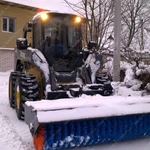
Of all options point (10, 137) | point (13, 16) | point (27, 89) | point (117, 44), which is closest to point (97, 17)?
point (117, 44)

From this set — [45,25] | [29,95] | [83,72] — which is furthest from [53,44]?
[29,95]

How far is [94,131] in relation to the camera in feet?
13.5

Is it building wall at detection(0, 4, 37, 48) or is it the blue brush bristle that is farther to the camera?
building wall at detection(0, 4, 37, 48)

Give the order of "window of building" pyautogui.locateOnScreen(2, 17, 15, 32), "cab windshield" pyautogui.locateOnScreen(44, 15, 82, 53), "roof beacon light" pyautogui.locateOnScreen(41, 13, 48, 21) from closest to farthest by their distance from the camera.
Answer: "roof beacon light" pyautogui.locateOnScreen(41, 13, 48, 21) → "cab windshield" pyautogui.locateOnScreen(44, 15, 82, 53) → "window of building" pyautogui.locateOnScreen(2, 17, 15, 32)

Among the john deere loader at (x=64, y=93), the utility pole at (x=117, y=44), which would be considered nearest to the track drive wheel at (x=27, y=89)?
the john deere loader at (x=64, y=93)

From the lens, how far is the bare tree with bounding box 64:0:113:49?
36.4 feet

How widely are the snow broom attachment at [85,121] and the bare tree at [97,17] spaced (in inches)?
266

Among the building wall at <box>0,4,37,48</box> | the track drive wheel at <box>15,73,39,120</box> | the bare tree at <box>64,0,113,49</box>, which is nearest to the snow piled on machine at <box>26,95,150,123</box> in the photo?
the track drive wheel at <box>15,73,39,120</box>

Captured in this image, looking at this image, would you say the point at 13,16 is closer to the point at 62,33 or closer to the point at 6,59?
the point at 6,59

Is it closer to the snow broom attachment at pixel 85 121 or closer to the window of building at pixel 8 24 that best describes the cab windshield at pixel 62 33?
the snow broom attachment at pixel 85 121

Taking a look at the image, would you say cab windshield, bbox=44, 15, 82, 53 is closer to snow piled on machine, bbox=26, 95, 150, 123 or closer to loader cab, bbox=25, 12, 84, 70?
loader cab, bbox=25, 12, 84, 70

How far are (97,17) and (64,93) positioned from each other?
23.9 ft

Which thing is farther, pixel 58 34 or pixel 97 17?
pixel 97 17

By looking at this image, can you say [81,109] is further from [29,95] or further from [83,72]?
[83,72]
